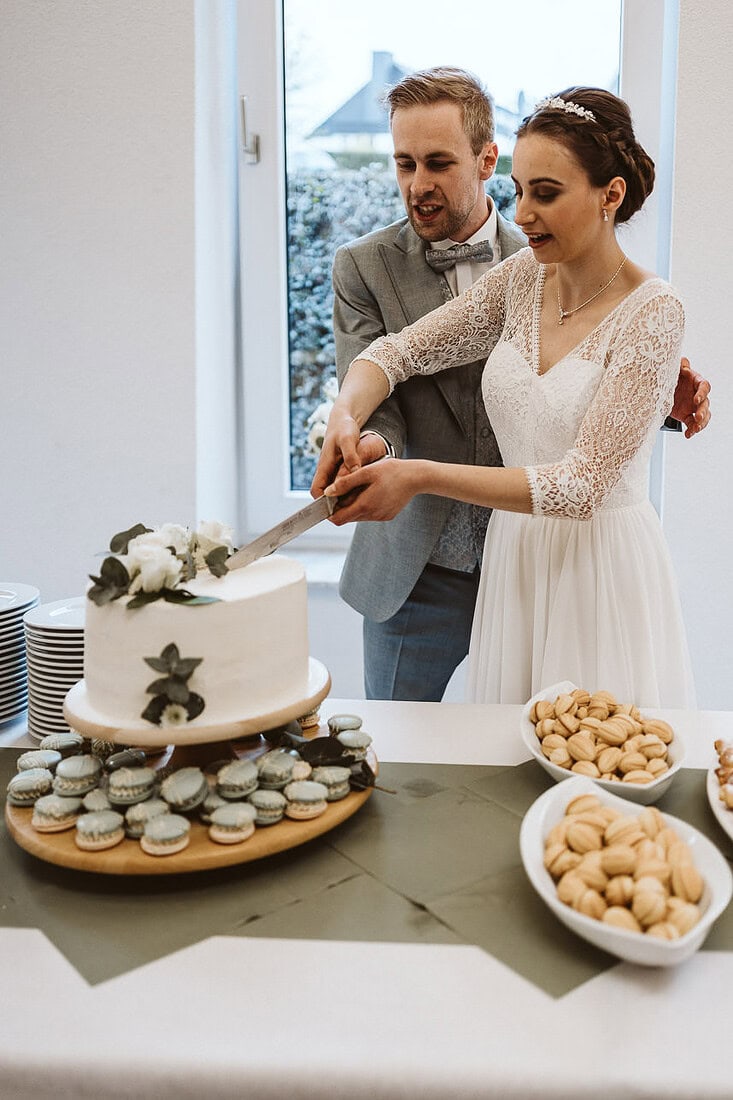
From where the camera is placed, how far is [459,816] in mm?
1186

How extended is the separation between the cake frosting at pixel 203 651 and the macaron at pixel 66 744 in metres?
0.13

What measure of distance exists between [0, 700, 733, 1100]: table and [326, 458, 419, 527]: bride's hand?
70cm

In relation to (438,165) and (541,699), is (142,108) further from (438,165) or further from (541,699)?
→ (541,699)

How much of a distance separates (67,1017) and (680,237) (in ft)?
7.43

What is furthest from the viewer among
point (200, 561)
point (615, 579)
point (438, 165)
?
point (438, 165)

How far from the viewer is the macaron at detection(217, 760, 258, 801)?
1.10 meters

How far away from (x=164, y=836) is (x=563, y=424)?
972 millimetres

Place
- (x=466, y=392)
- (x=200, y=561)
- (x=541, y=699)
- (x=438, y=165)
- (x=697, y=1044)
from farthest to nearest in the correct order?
(x=466, y=392) → (x=438, y=165) → (x=541, y=699) → (x=200, y=561) → (x=697, y=1044)

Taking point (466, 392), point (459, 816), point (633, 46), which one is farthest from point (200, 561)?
point (633, 46)

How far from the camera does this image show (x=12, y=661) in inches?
60.6

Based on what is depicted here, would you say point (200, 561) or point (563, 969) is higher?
point (200, 561)

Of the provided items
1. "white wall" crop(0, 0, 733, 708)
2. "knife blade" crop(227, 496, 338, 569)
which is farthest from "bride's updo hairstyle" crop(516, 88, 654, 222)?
"white wall" crop(0, 0, 733, 708)

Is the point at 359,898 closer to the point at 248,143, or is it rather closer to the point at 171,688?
the point at 171,688

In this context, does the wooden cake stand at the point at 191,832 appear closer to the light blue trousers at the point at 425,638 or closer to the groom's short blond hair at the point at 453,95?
the light blue trousers at the point at 425,638
